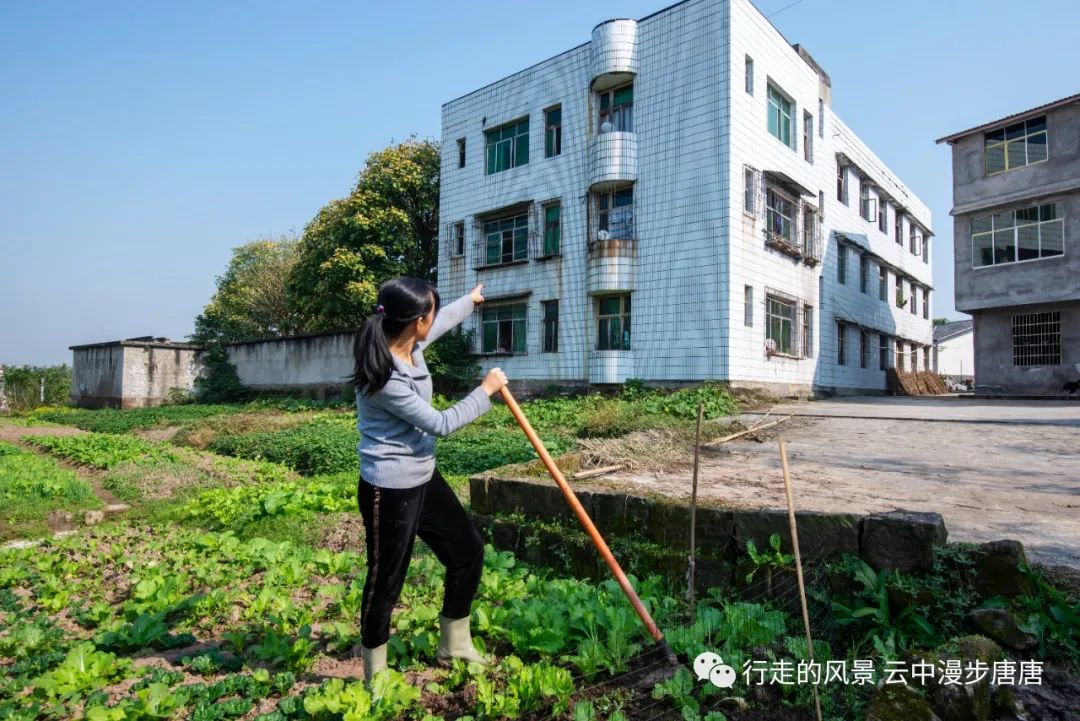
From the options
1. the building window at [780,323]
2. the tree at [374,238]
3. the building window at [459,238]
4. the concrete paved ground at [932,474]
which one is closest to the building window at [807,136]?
the building window at [780,323]

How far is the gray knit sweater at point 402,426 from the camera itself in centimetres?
286

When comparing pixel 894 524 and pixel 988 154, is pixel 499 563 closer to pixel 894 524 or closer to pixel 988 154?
pixel 894 524

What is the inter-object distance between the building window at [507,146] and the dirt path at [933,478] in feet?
39.7

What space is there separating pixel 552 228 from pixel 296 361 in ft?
38.3

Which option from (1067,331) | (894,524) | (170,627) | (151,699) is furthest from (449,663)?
(1067,331)

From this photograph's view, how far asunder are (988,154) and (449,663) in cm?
2167

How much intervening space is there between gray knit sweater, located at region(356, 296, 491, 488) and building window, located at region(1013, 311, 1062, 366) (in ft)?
67.2

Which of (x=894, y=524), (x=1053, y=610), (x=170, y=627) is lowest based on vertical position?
(x=170, y=627)

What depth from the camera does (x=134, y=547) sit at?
5973 mm

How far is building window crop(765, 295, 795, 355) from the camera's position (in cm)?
1596

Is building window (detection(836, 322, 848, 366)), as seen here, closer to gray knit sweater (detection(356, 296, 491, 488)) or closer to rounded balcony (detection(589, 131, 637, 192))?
rounded balcony (detection(589, 131, 637, 192))

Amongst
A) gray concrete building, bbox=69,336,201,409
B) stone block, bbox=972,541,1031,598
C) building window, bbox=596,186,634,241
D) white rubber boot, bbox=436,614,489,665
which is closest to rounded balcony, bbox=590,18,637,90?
building window, bbox=596,186,634,241

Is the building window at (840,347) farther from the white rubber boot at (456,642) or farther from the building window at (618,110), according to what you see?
the white rubber boot at (456,642)

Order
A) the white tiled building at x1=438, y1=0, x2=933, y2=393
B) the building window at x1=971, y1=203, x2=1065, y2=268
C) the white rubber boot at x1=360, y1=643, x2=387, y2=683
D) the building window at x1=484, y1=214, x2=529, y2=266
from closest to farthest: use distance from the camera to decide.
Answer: the white rubber boot at x1=360, y1=643, x2=387, y2=683 < the white tiled building at x1=438, y1=0, x2=933, y2=393 < the building window at x1=971, y1=203, x2=1065, y2=268 < the building window at x1=484, y1=214, x2=529, y2=266
